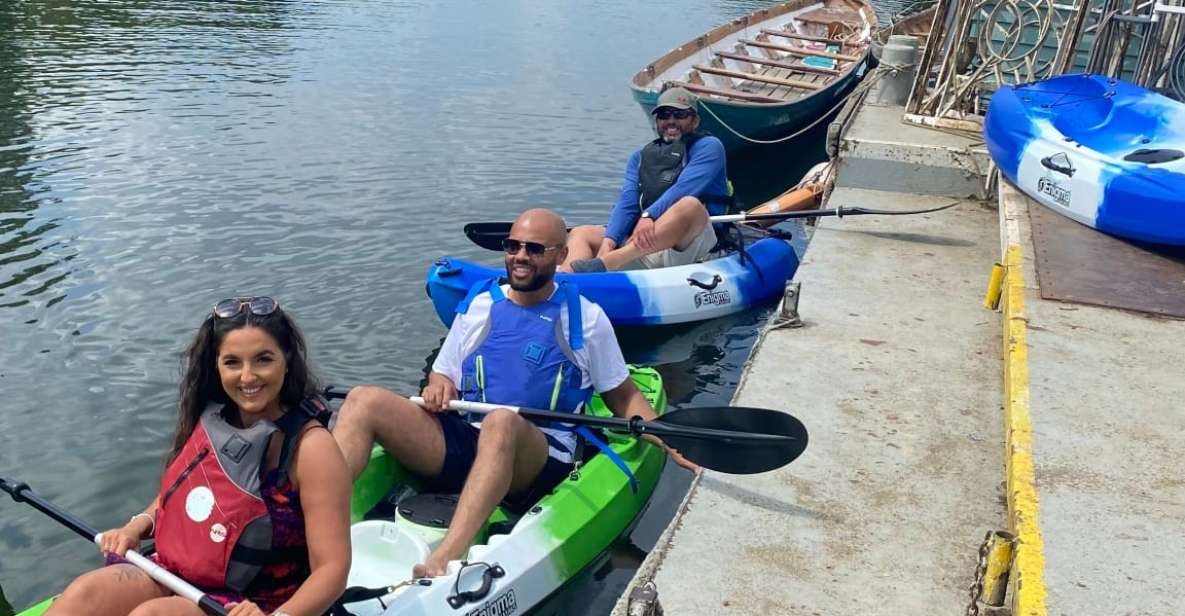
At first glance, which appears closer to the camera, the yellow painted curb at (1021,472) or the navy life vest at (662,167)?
the yellow painted curb at (1021,472)

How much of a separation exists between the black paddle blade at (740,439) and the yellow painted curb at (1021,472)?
74 cm

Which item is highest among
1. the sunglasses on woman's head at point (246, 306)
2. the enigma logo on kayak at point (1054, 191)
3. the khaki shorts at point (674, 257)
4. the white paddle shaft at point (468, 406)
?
the sunglasses on woman's head at point (246, 306)

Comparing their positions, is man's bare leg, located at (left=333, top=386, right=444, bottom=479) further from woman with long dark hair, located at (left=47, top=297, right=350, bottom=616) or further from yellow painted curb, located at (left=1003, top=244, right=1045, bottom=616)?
yellow painted curb, located at (left=1003, top=244, right=1045, bottom=616)

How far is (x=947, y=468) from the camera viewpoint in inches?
163

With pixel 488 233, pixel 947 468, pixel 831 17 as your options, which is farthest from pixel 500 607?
pixel 831 17

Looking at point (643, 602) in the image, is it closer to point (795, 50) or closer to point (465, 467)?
point (465, 467)

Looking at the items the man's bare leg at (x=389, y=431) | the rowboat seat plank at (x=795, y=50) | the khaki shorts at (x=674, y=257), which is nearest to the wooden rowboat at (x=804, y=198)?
the khaki shorts at (x=674, y=257)

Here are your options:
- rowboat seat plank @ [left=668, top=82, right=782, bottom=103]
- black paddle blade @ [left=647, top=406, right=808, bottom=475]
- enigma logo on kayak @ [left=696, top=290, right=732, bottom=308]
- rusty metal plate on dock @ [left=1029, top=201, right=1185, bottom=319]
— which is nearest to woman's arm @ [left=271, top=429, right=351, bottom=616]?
black paddle blade @ [left=647, top=406, right=808, bottom=475]

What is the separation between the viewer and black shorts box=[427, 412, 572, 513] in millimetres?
4438

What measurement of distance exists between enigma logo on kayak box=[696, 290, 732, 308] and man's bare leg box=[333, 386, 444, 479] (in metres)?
3.37

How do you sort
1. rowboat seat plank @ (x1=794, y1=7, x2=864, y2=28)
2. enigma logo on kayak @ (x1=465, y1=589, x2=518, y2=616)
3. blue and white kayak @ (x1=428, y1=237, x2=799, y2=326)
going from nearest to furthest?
enigma logo on kayak @ (x1=465, y1=589, x2=518, y2=616)
blue and white kayak @ (x1=428, y1=237, x2=799, y2=326)
rowboat seat plank @ (x1=794, y1=7, x2=864, y2=28)

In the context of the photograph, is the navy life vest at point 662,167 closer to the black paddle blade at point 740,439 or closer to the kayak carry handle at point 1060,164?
the kayak carry handle at point 1060,164

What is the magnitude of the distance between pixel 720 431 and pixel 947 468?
2.79 feet

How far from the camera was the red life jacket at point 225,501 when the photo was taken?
2939mm
